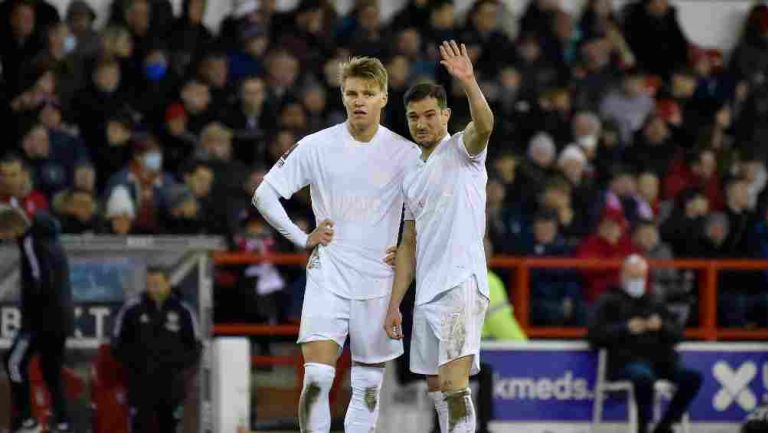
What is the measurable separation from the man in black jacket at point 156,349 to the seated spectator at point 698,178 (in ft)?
18.6

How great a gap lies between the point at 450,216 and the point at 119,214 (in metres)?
5.43

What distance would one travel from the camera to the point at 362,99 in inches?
335

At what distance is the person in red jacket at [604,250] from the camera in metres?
14.3

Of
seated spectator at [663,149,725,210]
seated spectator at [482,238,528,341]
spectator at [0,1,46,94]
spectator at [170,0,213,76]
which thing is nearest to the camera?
seated spectator at [482,238,528,341]

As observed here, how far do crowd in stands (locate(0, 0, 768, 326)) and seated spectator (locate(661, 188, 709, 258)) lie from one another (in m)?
0.02

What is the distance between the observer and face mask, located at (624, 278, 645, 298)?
13.3m

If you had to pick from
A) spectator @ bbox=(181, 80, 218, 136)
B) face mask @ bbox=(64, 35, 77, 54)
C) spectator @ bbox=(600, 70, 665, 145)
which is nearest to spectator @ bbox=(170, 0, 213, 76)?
spectator @ bbox=(181, 80, 218, 136)

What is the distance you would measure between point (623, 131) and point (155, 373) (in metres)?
6.24

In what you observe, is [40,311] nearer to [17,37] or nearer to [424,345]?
[17,37]

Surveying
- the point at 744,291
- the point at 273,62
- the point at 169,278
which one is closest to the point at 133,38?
the point at 273,62

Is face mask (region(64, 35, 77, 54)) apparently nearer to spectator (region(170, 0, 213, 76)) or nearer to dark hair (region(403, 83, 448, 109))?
spectator (region(170, 0, 213, 76))

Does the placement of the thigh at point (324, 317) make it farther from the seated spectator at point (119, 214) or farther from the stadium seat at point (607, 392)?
the stadium seat at point (607, 392)

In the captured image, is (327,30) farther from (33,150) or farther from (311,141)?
(311,141)

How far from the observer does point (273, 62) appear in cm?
1540
